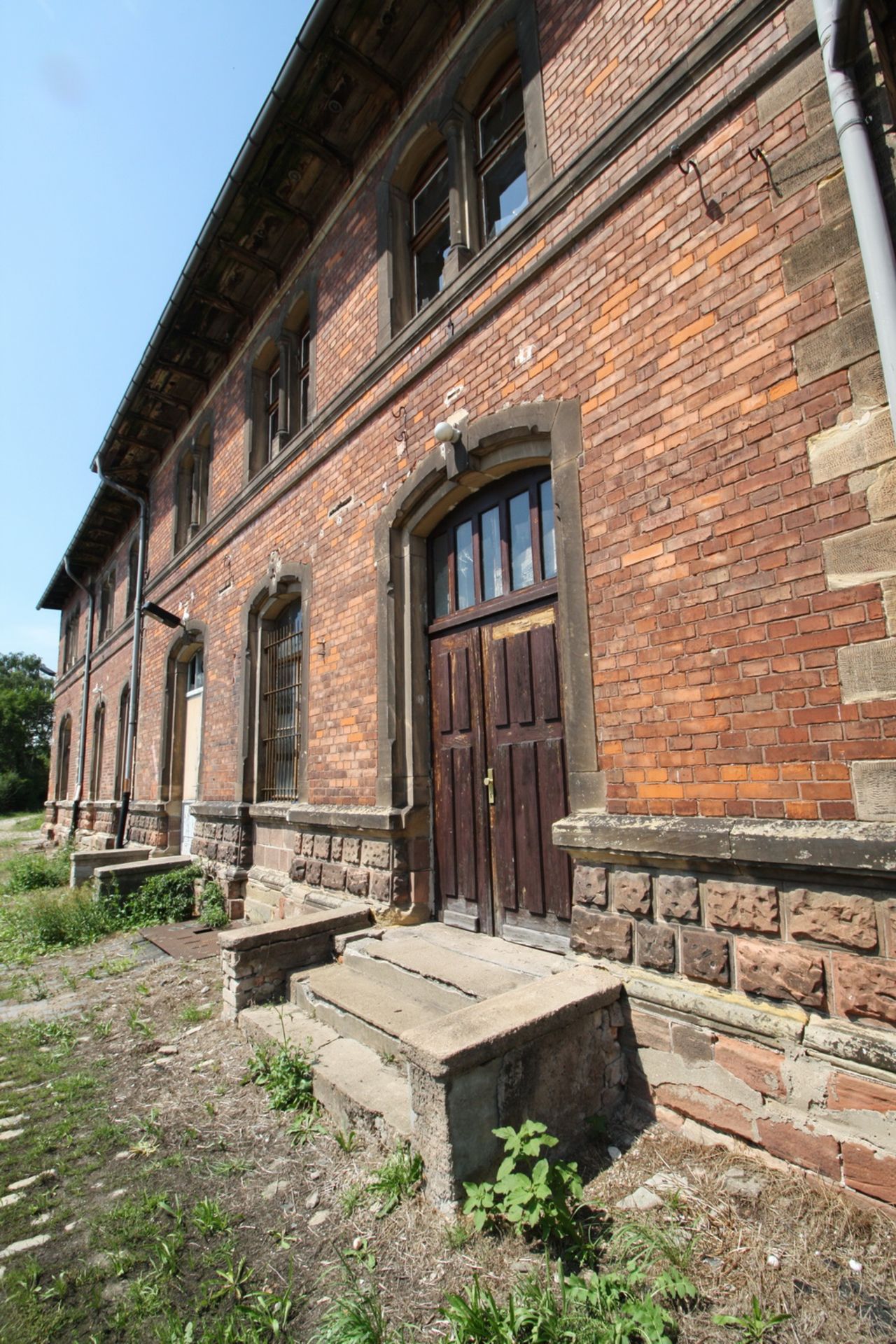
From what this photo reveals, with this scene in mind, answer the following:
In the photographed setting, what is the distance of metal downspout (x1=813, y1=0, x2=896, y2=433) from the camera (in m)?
2.54

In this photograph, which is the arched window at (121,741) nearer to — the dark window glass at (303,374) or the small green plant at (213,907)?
the small green plant at (213,907)

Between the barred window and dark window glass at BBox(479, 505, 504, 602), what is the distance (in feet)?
9.50

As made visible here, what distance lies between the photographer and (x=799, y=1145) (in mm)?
2582

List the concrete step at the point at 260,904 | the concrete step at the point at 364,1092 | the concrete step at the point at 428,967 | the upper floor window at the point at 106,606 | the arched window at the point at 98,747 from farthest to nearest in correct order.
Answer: the upper floor window at the point at 106,606
the arched window at the point at 98,747
the concrete step at the point at 260,904
the concrete step at the point at 428,967
the concrete step at the point at 364,1092

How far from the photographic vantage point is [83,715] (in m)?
17.3

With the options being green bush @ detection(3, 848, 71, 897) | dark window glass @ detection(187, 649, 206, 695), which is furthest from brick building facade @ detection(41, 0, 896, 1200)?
green bush @ detection(3, 848, 71, 897)

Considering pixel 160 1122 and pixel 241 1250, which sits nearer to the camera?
pixel 241 1250

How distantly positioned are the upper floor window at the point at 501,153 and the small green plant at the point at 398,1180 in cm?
588

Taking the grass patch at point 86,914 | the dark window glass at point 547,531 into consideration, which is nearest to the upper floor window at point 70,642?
the grass patch at point 86,914

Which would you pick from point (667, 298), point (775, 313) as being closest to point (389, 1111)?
point (775, 313)

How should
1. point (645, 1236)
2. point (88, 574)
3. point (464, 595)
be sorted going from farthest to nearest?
point (88, 574), point (464, 595), point (645, 1236)

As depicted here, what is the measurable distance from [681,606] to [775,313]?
54.9 inches

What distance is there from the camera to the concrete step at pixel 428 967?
3.63 meters

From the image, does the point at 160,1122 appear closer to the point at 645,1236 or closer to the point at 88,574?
the point at 645,1236
